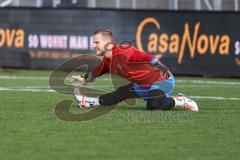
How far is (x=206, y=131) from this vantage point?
829 cm

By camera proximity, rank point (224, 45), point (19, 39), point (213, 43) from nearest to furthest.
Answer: point (224, 45) → point (213, 43) → point (19, 39)

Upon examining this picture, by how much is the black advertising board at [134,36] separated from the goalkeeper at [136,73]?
767cm

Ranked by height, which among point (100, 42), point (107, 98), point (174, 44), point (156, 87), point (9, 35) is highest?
point (100, 42)

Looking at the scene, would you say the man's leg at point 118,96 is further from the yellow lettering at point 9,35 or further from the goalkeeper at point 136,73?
the yellow lettering at point 9,35

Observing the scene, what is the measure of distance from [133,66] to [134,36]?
850 centimetres

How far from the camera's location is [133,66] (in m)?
9.91

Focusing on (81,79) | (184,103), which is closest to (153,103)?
(184,103)

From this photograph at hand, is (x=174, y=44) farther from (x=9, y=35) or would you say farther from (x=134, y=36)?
(x=9, y=35)

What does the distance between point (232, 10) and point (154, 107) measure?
896 cm

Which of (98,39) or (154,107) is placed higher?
(98,39)

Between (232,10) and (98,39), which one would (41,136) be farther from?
(232,10)

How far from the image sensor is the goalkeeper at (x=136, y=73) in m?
9.82

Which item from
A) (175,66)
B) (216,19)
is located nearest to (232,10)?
(216,19)

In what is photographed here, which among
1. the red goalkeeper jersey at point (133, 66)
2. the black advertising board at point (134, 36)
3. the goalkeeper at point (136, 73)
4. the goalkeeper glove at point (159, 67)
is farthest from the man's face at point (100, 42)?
the black advertising board at point (134, 36)
